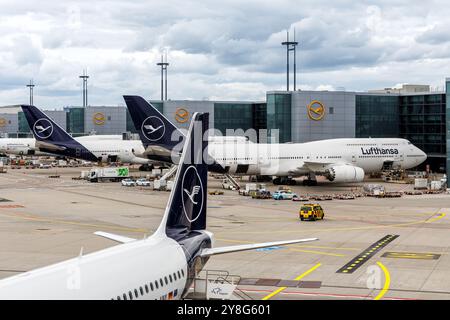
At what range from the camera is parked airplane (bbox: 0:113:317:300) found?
14.5 metres

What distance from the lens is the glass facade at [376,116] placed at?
116m

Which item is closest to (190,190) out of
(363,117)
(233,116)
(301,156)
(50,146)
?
(301,156)

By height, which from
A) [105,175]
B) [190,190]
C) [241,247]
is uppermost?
[190,190]

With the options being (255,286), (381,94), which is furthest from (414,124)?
(255,286)

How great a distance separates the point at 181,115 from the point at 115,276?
12295cm

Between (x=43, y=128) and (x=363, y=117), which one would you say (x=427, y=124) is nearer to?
(x=363, y=117)

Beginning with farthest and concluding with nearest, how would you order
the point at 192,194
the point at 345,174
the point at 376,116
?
the point at 376,116 → the point at 345,174 → the point at 192,194

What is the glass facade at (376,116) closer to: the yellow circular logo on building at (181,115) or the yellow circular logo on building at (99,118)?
the yellow circular logo on building at (181,115)

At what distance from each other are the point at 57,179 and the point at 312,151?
4457 centimetres

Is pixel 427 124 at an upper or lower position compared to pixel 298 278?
upper

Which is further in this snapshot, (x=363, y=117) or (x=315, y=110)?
(x=363, y=117)

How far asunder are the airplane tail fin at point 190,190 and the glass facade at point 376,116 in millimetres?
94774

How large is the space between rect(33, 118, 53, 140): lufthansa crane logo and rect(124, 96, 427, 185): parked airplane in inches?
1218

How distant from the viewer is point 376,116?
385 feet
